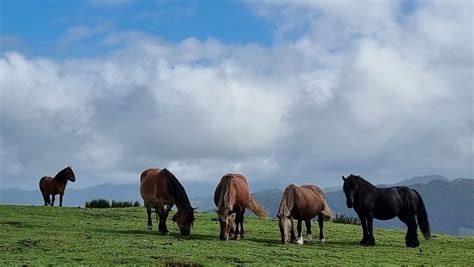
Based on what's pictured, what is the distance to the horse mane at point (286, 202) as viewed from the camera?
19.9 m

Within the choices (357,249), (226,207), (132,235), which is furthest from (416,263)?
(132,235)

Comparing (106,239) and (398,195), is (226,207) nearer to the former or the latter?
(106,239)

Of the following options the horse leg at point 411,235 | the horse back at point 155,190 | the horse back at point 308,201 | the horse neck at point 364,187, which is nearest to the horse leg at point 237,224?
the horse back at point 308,201

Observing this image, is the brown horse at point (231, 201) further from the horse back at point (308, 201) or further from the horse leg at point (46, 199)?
the horse leg at point (46, 199)

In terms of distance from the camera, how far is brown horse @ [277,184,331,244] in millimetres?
19859

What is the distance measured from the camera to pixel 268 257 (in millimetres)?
16219

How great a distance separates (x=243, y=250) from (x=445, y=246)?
344 inches

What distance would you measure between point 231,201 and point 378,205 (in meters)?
4.93

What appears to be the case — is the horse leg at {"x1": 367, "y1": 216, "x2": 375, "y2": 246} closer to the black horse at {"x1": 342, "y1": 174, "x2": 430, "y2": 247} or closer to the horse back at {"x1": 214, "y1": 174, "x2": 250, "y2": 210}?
the black horse at {"x1": 342, "y1": 174, "x2": 430, "y2": 247}

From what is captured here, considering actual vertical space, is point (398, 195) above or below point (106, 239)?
above

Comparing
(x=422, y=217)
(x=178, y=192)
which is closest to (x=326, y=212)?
(x=422, y=217)

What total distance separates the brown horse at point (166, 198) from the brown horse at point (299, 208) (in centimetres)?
296

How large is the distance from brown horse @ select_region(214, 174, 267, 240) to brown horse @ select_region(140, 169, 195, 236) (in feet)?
3.43

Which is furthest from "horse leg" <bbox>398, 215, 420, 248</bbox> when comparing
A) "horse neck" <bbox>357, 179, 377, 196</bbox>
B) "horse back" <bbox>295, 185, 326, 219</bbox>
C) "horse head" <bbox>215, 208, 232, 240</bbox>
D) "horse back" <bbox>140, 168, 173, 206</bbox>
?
"horse back" <bbox>140, 168, 173, 206</bbox>
